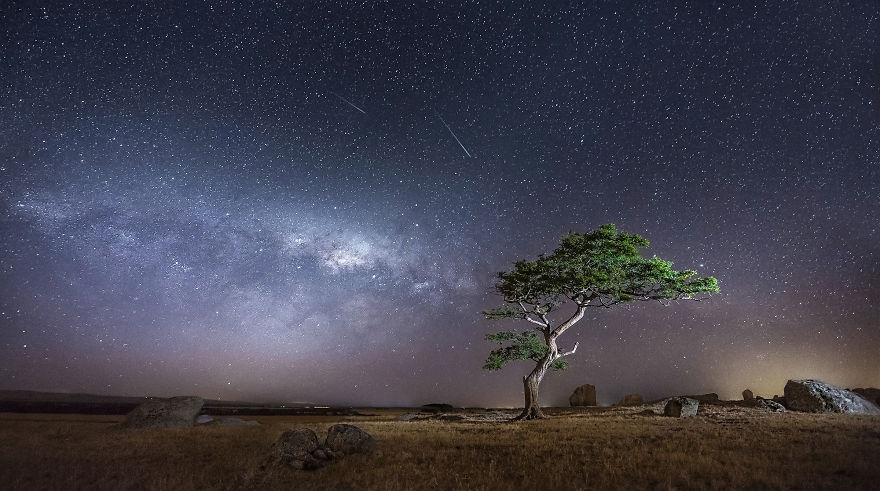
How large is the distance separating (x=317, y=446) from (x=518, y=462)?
7053mm

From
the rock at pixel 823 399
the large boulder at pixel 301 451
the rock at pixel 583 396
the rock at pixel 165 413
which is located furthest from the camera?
the rock at pixel 583 396

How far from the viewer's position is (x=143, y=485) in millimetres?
12102

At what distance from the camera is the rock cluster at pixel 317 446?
14.5 m

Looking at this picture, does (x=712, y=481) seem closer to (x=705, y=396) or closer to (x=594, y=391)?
(x=705, y=396)

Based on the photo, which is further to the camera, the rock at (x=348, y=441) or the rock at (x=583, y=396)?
the rock at (x=583, y=396)

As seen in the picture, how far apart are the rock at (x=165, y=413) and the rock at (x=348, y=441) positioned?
1977cm

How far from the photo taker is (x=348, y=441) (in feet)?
53.3

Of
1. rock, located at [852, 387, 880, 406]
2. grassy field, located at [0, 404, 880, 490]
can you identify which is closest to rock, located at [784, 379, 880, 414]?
rock, located at [852, 387, 880, 406]

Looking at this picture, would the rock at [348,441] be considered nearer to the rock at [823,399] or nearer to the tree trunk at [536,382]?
the tree trunk at [536,382]

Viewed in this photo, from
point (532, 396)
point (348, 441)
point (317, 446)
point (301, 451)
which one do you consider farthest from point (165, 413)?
point (532, 396)

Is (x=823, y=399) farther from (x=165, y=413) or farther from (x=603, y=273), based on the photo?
(x=165, y=413)

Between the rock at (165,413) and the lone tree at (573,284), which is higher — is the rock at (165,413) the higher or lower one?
the lower one

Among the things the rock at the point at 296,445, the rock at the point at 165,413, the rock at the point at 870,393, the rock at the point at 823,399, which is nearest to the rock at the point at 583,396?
the rock at the point at 870,393

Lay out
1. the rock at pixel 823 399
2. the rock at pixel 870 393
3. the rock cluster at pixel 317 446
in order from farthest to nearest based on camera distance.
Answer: the rock at pixel 870 393, the rock at pixel 823 399, the rock cluster at pixel 317 446
